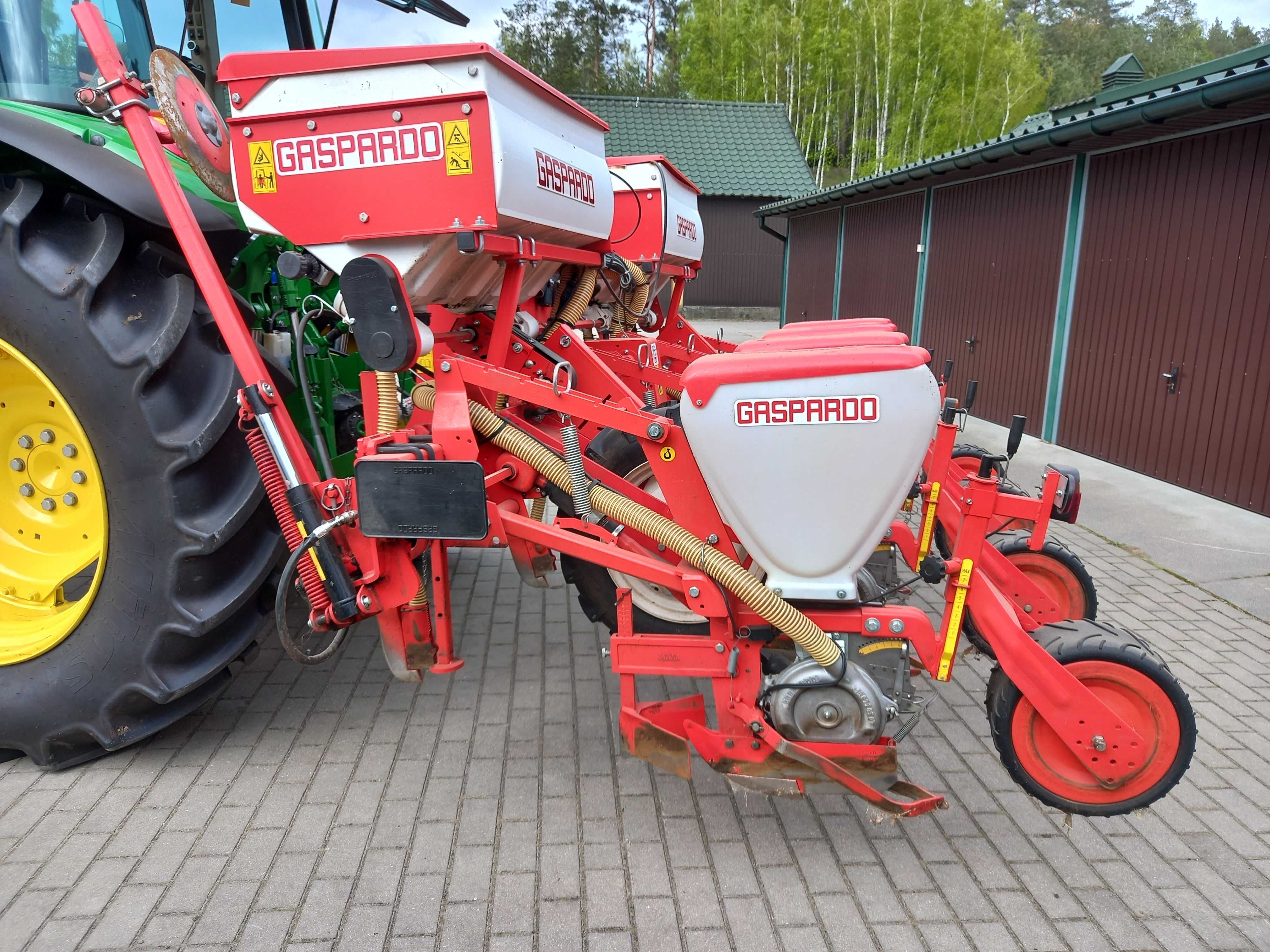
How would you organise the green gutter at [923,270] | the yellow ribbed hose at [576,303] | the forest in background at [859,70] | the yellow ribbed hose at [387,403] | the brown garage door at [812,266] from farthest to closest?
the forest in background at [859,70] < the brown garage door at [812,266] < the green gutter at [923,270] < the yellow ribbed hose at [576,303] < the yellow ribbed hose at [387,403]

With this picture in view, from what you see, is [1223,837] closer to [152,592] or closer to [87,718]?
[152,592]

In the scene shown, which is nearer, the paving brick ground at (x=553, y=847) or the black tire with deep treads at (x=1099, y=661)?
the paving brick ground at (x=553, y=847)

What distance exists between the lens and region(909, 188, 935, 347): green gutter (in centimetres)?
966

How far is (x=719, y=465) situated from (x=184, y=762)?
181cm

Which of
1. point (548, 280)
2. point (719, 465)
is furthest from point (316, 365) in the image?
point (719, 465)

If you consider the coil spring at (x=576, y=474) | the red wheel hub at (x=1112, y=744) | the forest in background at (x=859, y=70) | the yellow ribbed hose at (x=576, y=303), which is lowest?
the red wheel hub at (x=1112, y=744)

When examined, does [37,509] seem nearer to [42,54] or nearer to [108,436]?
[108,436]

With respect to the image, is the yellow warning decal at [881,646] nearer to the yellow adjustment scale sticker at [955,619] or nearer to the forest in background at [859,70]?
the yellow adjustment scale sticker at [955,619]

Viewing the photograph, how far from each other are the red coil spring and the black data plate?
23cm

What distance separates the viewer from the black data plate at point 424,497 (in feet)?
7.15

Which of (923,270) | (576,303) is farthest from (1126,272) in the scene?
(576,303)

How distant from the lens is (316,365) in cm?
293

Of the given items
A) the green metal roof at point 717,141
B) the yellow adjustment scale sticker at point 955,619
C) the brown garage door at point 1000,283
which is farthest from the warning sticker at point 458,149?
the green metal roof at point 717,141

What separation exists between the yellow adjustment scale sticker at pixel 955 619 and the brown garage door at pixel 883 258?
8.30m
